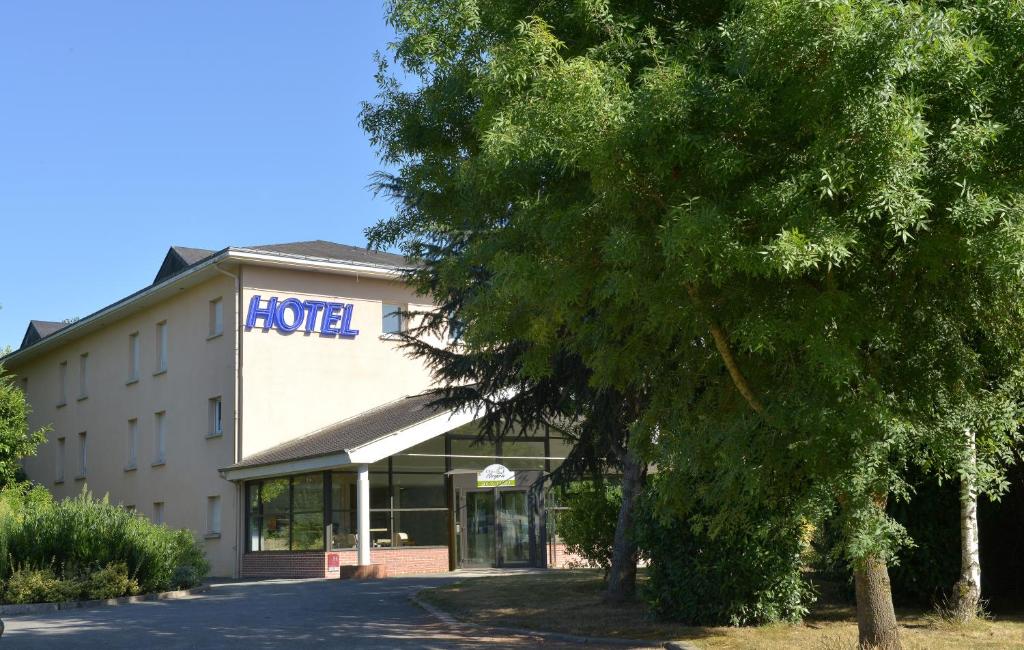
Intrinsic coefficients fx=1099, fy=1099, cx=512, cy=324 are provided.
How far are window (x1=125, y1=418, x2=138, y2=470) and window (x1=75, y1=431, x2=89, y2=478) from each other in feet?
13.7

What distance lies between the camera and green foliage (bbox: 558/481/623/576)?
17.2 meters

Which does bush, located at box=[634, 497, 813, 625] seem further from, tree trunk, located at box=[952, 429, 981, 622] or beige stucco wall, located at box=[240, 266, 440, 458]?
beige stucco wall, located at box=[240, 266, 440, 458]

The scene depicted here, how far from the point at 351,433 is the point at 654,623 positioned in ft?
53.0

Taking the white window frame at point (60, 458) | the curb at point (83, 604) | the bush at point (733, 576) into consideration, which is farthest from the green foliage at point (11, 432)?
the bush at point (733, 576)

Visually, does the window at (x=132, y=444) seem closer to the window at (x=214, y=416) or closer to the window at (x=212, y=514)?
the window at (x=214, y=416)

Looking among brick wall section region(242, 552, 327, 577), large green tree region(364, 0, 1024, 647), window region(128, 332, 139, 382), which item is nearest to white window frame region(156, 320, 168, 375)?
window region(128, 332, 139, 382)

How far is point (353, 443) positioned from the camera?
84.3 feet

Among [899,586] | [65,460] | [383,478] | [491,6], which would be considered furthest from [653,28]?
[65,460]

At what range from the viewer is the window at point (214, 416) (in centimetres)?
3127

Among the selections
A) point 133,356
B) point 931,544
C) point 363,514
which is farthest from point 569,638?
point 133,356

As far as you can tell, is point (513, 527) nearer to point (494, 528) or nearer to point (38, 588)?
point (494, 528)

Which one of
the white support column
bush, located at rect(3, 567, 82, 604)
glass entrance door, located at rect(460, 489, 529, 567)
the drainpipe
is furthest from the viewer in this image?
Result: the drainpipe

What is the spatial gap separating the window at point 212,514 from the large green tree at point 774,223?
22.6 m

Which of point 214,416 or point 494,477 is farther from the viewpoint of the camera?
point 214,416
